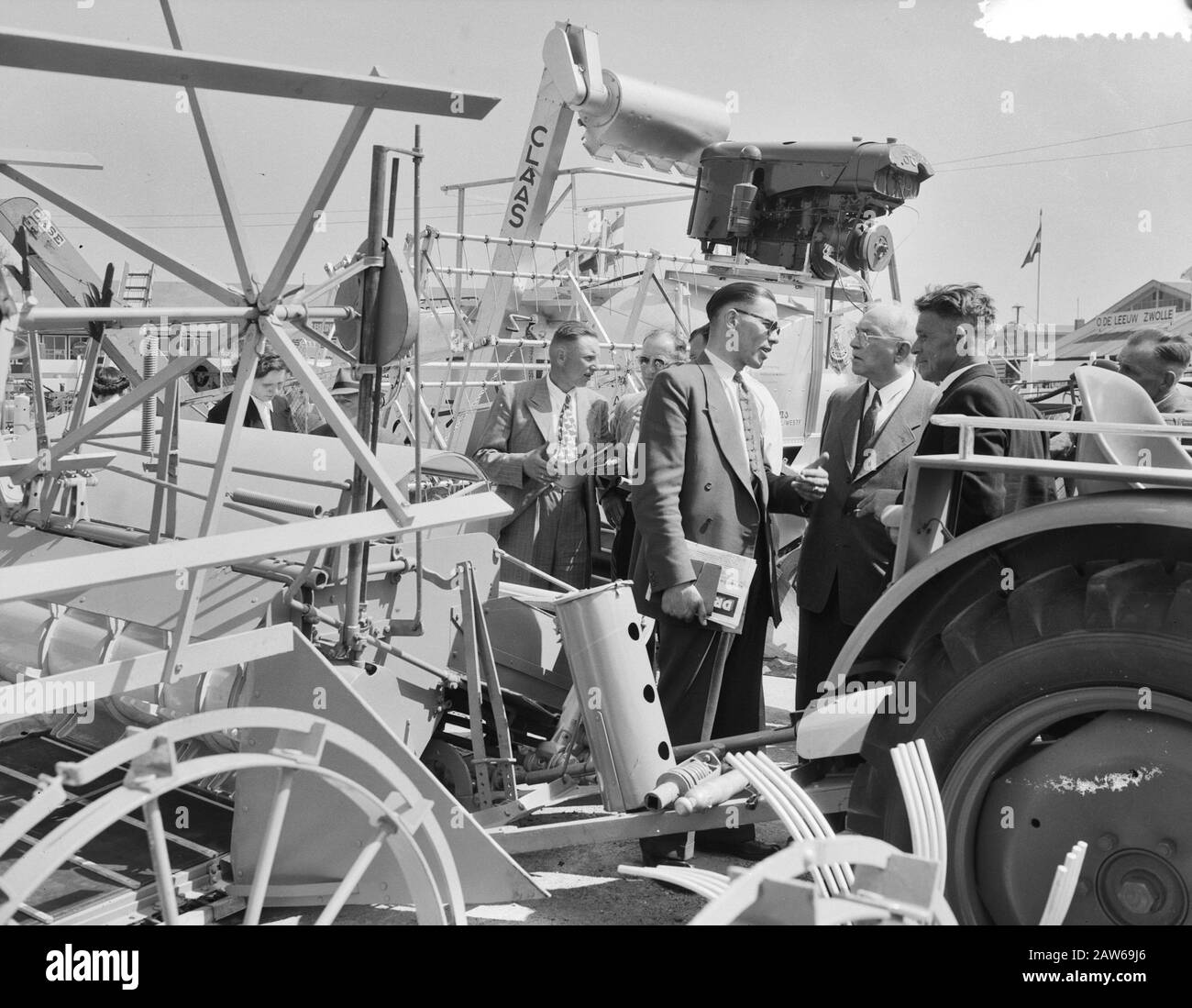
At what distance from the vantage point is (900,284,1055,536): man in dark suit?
2.98 meters

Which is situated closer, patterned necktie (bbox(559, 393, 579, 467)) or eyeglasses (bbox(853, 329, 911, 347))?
eyeglasses (bbox(853, 329, 911, 347))

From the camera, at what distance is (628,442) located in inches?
187

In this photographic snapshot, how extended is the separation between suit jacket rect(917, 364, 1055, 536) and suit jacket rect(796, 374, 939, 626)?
0.78 ft

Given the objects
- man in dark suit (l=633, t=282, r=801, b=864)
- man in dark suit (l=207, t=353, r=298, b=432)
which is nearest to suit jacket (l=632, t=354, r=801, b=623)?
man in dark suit (l=633, t=282, r=801, b=864)

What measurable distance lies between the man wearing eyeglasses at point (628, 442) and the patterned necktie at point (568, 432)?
0.67 feet

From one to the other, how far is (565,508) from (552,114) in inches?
120

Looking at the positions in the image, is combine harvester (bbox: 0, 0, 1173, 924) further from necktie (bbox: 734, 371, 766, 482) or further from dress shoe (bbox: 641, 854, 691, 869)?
necktie (bbox: 734, 371, 766, 482)

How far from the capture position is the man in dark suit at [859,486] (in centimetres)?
347

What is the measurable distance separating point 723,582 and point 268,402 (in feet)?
11.8

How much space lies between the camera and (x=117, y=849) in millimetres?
2664

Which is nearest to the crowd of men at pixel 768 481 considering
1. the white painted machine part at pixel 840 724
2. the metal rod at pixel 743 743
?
the metal rod at pixel 743 743
